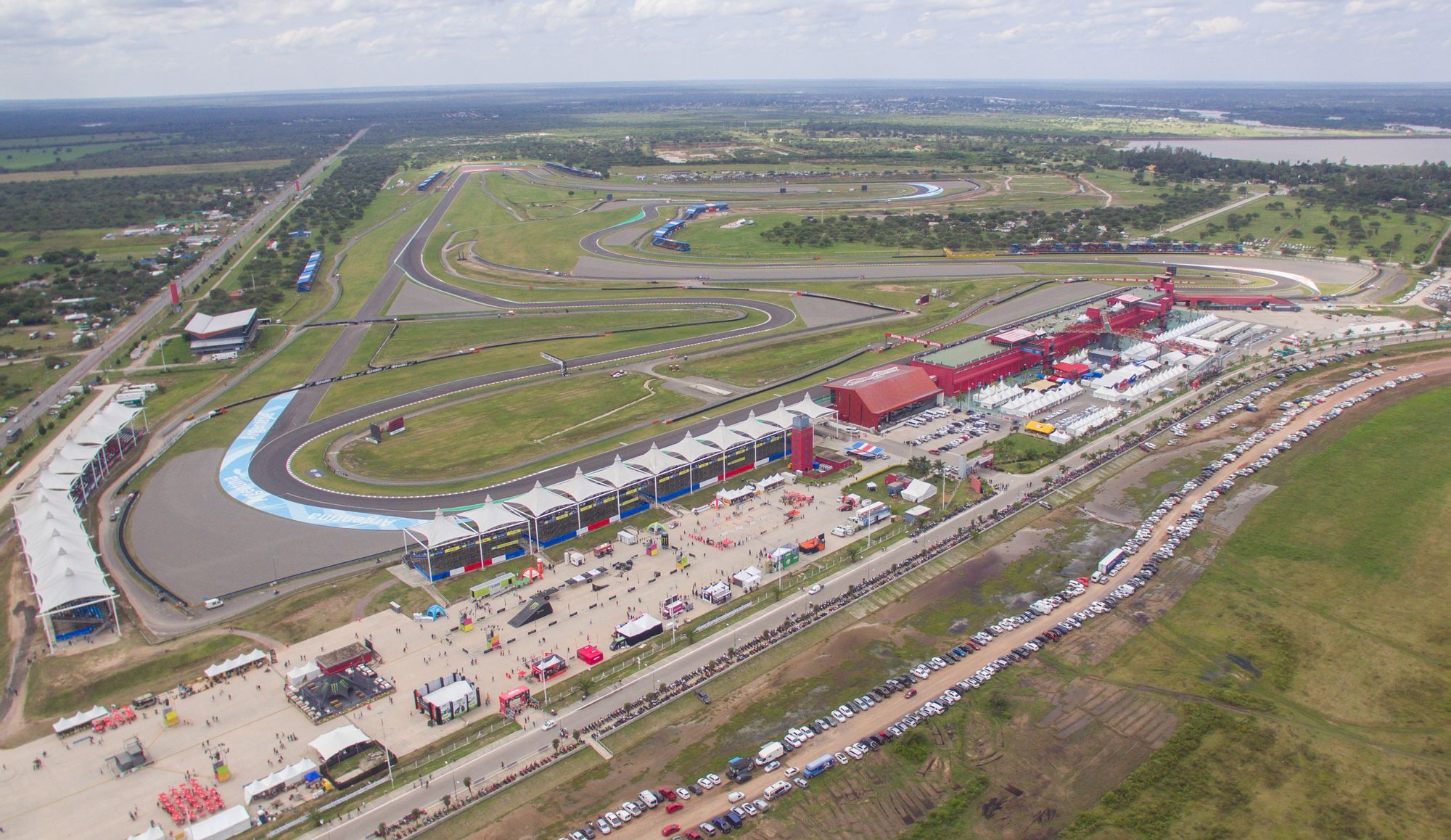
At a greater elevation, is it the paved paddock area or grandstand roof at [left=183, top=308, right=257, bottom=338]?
grandstand roof at [left=183, top=308, right=257, bottom=338]

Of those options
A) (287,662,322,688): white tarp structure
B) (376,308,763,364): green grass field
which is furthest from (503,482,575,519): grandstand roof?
(376,308,763,364): green grass field

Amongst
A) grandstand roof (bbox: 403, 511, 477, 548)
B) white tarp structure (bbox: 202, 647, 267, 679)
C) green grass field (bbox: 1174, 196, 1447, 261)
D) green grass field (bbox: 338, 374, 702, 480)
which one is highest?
green grass field (bbox: 1174, 196, 1447, 261)

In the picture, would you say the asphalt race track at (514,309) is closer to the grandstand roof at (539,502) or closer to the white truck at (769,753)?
the grandstand roof at (539,502)

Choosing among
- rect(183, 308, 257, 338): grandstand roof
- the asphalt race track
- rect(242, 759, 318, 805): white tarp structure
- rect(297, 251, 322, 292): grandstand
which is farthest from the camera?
rect(297, 251, 322, 292): grandstand

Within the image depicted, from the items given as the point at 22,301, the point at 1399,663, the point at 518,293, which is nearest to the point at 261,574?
the point at 1399,663

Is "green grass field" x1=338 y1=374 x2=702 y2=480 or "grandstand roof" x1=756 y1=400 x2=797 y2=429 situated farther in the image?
"grandstand roof" x1=756 y1=400 x2=797 y2=429

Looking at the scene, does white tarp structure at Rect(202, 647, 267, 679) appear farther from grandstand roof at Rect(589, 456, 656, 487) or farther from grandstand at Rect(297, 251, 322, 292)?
grandstand at Rect(297, 251, 322, 292)

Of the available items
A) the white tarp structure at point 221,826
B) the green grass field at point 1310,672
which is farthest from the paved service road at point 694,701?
the green grass field at point 1310,672
